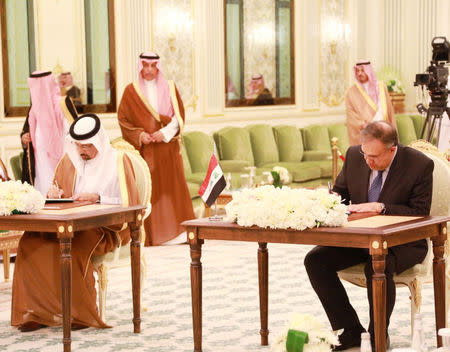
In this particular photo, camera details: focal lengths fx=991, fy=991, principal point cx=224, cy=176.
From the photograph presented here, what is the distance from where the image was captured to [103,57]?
10602 millimetres

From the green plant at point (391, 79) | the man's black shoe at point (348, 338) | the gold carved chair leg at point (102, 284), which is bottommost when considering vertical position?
the man's black shoe at point (348, 338)

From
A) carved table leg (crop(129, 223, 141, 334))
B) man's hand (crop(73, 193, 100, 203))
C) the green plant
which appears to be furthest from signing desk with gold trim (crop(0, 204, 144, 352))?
the green plant

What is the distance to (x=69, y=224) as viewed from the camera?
523 cm

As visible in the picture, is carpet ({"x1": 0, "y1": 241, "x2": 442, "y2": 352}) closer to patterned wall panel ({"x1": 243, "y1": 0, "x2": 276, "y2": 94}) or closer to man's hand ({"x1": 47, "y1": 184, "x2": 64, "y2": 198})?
man's hand ({"x1": 47, "y1": 184, "x2": 64, "y2": 198})

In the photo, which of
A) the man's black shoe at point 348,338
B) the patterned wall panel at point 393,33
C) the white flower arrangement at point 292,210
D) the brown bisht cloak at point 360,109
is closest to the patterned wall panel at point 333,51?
the patterned wall panel at point 393,33

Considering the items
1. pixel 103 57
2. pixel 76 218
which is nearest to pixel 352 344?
pixel 76 218

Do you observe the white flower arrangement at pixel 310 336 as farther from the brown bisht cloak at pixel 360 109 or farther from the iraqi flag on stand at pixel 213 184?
the brown bisht cloak at pixel 360 109

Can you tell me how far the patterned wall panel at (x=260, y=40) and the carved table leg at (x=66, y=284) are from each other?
25.4 feet

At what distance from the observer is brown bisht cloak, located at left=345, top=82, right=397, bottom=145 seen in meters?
11.1

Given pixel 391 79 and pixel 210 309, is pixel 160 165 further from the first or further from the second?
pixel 391 79

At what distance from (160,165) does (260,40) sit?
4.03m

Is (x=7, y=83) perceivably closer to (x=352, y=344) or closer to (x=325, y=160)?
(x=325, y=160)

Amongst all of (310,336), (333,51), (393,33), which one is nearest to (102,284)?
(310,336)

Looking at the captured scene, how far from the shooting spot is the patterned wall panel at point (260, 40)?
12.8 metres
